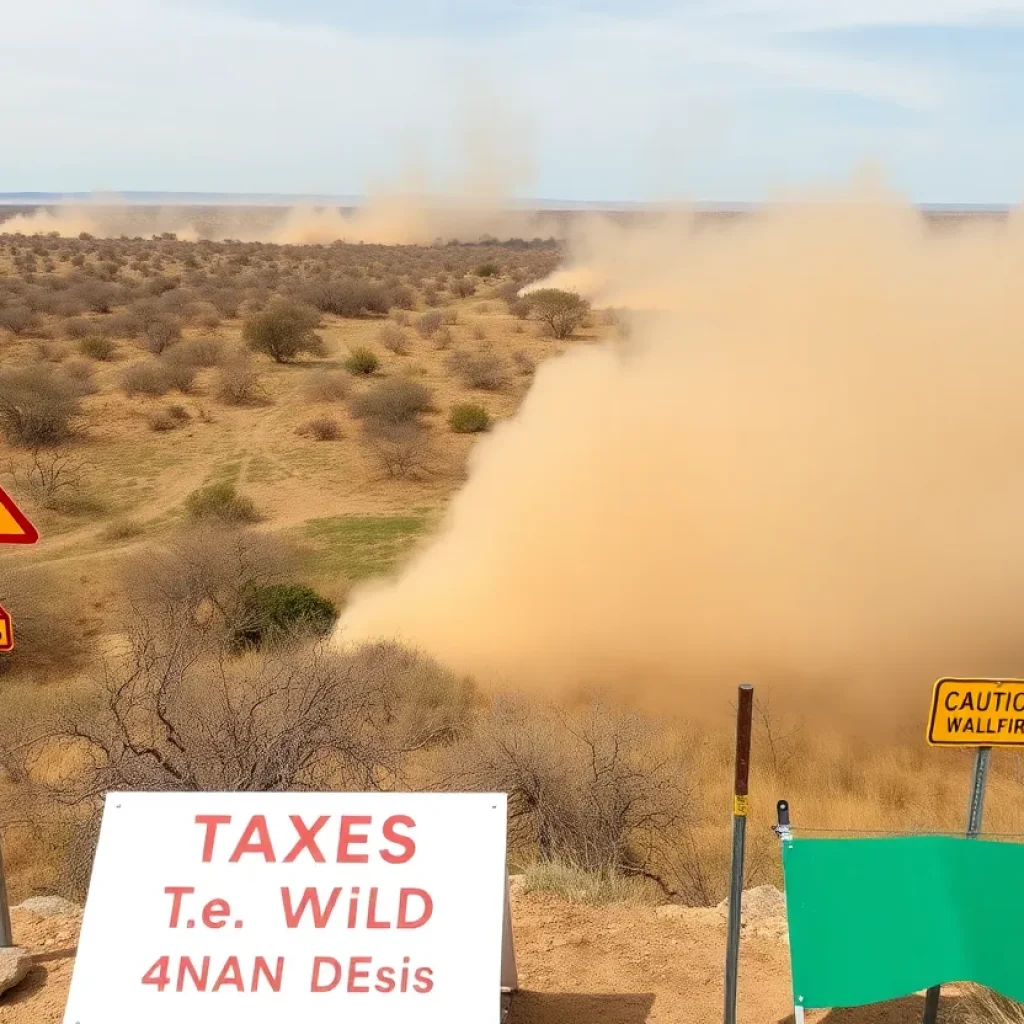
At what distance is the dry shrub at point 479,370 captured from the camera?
3419cm

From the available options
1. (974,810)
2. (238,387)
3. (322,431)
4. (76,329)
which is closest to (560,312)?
(238,387)

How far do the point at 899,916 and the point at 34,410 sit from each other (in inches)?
1067

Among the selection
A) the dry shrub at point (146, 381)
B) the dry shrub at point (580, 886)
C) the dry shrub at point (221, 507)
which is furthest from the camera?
the dry shrub at point (146, 381)

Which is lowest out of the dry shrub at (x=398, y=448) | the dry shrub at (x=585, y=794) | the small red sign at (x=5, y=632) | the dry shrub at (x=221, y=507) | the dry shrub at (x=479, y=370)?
the dry shrub at (x=585, y=794)

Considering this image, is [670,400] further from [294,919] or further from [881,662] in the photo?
[294,919]

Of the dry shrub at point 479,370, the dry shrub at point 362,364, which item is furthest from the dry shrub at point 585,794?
the dry shrub at point 362,364

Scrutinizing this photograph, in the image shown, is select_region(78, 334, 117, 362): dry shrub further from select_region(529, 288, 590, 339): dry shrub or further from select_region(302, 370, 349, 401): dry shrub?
select_region(529, 288, 590, 339): dry shrub

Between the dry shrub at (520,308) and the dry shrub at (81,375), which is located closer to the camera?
the dry shrub at (81,375)

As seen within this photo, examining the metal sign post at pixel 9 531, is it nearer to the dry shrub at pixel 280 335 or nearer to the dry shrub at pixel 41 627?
the dry shrub at pixel 41 627

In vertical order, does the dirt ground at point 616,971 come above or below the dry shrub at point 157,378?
below

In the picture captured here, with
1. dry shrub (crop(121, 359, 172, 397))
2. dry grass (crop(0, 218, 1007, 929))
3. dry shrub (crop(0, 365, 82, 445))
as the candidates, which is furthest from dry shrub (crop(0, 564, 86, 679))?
dry shrub (crop(121, 359, 172, 397))

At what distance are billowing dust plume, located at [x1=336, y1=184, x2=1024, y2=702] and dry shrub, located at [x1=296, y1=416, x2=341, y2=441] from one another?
326 inches

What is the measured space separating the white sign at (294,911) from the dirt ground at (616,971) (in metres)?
1.33

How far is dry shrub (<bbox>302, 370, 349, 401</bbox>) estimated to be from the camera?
32.3 m
